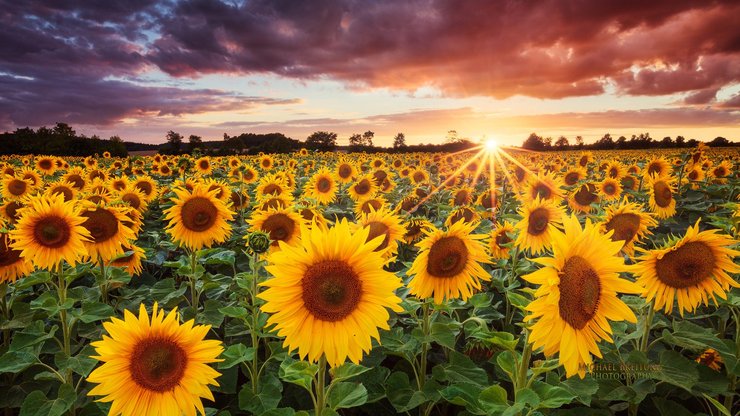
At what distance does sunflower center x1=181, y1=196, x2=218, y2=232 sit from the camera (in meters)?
4.74

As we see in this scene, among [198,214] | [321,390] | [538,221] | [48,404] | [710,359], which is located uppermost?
[198,214]

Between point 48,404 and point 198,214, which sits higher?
point 198,214

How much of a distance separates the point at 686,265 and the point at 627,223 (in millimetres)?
1472

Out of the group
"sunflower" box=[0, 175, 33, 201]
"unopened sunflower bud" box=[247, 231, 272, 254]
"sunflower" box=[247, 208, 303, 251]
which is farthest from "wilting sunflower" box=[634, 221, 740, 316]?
"sunflower" box=[0, 175, 33, 201]

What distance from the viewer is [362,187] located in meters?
9.66

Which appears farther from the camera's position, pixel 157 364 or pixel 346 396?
pixel 346 396

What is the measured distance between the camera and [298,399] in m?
3.38

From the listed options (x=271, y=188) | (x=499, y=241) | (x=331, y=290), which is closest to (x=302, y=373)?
(x=331, y=290)

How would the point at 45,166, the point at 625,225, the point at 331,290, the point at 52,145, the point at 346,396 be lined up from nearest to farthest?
1. the point at 331,290
2. the point at 346,396
3. the point at 625,225
4. the point at 45,166
5. the point at 52,145

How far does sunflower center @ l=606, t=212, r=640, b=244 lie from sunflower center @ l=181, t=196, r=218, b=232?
4375mm

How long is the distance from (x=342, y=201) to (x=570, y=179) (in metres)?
5.88

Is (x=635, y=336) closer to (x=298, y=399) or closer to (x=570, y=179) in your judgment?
(x=298, y=399)

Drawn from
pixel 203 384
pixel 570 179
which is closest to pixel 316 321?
pixel 203 384

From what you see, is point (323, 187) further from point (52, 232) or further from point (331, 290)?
point (331, 290)
